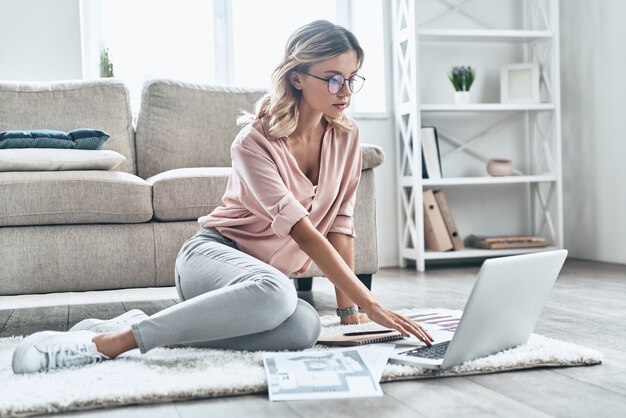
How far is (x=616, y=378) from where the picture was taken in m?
1.46

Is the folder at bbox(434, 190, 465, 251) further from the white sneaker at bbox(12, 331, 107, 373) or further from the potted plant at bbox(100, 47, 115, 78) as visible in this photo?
the white sneaker at bbox(12, 331, 107, 373)

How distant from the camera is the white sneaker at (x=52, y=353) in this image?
1525 mm

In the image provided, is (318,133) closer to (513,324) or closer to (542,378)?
(513,324)

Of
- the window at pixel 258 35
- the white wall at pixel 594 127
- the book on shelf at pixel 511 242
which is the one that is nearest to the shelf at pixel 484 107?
the white wall at pixel 594 127

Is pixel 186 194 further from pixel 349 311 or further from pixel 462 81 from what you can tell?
pixel 462 81

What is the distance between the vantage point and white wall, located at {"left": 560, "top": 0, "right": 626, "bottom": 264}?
159 inches

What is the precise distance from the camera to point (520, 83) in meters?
4.32

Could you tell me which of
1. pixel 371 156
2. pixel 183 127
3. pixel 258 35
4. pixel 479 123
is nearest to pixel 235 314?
pixel 371 156

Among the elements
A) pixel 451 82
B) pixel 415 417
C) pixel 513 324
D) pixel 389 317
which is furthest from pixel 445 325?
pixel 451 82

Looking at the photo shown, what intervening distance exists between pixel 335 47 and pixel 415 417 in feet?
2.97

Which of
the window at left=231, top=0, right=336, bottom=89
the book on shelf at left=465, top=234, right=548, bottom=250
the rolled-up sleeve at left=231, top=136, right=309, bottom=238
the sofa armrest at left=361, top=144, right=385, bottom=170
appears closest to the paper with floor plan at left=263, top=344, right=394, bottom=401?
the rolled-up sleeve at left=231, top=136, right=309, bottom=238

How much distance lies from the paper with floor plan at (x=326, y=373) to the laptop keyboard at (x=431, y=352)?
0.05 meters

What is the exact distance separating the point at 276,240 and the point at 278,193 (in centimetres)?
21

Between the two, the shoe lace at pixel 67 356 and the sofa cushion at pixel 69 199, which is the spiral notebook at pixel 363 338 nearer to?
the shoe lace at pixel 67 356
